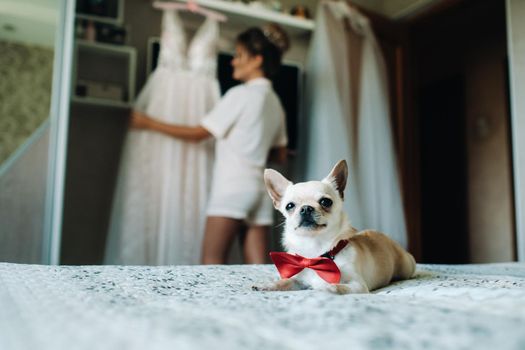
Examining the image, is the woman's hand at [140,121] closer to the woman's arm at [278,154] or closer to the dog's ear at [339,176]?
the woman's arm at [278,154]

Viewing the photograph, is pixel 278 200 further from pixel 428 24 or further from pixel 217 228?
pixel 428 24

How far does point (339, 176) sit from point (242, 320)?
19.0 inches

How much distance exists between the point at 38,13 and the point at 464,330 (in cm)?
213

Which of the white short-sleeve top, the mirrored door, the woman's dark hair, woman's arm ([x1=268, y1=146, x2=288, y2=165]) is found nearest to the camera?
the mirrored door

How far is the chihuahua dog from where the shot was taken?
2.68ft

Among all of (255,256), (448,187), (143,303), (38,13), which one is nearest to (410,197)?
(448,187)

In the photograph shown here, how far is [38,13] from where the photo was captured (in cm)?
202

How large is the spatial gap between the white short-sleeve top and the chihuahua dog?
1.08 m

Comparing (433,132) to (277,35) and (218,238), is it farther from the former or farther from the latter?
(218,238)

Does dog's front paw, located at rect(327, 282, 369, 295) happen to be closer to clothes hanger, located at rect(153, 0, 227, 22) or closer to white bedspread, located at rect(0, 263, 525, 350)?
white bedspread, located at rect(0, 263, 525, 350)

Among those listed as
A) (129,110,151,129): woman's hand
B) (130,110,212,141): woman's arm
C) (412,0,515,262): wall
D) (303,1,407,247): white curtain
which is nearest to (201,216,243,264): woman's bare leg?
(130,110,212,141): woman's arm

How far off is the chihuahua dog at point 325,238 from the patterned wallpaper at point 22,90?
1436mm

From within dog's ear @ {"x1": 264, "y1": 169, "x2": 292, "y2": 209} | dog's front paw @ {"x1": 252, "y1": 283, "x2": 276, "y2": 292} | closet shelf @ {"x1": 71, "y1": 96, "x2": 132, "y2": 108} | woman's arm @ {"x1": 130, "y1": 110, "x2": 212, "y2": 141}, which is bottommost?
dog's front paw @ {"x1": 252, "y1": 283, "x2": 276, "y2": 292}

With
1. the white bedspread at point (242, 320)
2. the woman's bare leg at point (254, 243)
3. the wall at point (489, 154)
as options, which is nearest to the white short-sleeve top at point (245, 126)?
the woman's bare leg at point (254, 243)
